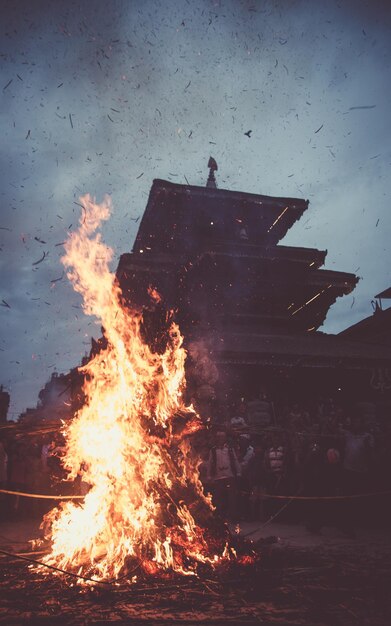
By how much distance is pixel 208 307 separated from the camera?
16516 millimetres

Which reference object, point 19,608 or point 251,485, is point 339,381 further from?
point 19,608

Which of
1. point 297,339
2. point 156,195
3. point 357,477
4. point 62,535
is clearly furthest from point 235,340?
point 62,535

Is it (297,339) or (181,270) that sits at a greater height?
(181,270)

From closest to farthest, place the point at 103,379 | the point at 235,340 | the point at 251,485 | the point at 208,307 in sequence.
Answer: the point at 103,379 → the point at 251,485 → the point at 235,340 → the point at 208,307

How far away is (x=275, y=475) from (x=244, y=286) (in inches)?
332

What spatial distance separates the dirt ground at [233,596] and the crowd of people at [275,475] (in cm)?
290

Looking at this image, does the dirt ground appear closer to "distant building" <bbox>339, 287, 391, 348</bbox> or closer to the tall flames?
the tall flames

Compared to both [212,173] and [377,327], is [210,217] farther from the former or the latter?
[377,327]

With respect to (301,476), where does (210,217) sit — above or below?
above

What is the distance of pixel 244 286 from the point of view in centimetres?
1702

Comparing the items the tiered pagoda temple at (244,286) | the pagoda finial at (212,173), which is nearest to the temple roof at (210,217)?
the tiered pagoda temple at (244,286)

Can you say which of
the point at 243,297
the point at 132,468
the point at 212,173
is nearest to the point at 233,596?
the point at 132,468

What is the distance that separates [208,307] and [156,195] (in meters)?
4.91

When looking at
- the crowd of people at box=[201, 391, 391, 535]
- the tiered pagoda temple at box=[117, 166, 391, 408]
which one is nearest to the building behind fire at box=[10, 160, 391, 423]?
the tiered pagoda temple at box=[117, 166, 391, 408]
